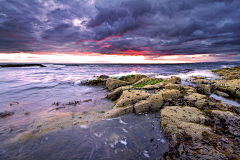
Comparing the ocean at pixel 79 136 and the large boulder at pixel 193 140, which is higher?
the large boulder at pixel 193 140

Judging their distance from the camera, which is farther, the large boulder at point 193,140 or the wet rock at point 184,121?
the wet rock at point 184,121

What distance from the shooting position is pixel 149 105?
252 inches

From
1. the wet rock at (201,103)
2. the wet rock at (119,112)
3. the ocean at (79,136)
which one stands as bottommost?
the ocean at (79,136)

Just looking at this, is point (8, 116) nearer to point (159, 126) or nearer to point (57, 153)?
point (57, 153)

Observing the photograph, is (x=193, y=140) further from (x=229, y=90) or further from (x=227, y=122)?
(x=229, y=90)

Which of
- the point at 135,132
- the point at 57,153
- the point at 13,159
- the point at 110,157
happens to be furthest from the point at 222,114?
the point at 13,159

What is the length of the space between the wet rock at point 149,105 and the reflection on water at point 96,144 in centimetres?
111

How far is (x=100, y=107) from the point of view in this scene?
→ 24.7 feet

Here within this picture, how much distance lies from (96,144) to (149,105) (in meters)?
3.84

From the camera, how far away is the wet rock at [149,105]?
20.2 ft


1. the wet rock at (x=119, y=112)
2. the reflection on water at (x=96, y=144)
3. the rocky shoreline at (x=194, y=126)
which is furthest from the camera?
the wet rock at (x=119, y=112)

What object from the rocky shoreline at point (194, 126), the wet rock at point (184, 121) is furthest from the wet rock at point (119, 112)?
the wet rock at point (184, 121)

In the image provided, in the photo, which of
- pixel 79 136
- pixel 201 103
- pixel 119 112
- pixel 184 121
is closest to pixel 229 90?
pixel 201 103

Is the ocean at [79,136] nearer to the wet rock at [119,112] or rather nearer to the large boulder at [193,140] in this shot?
the wet rock at [119,112]
